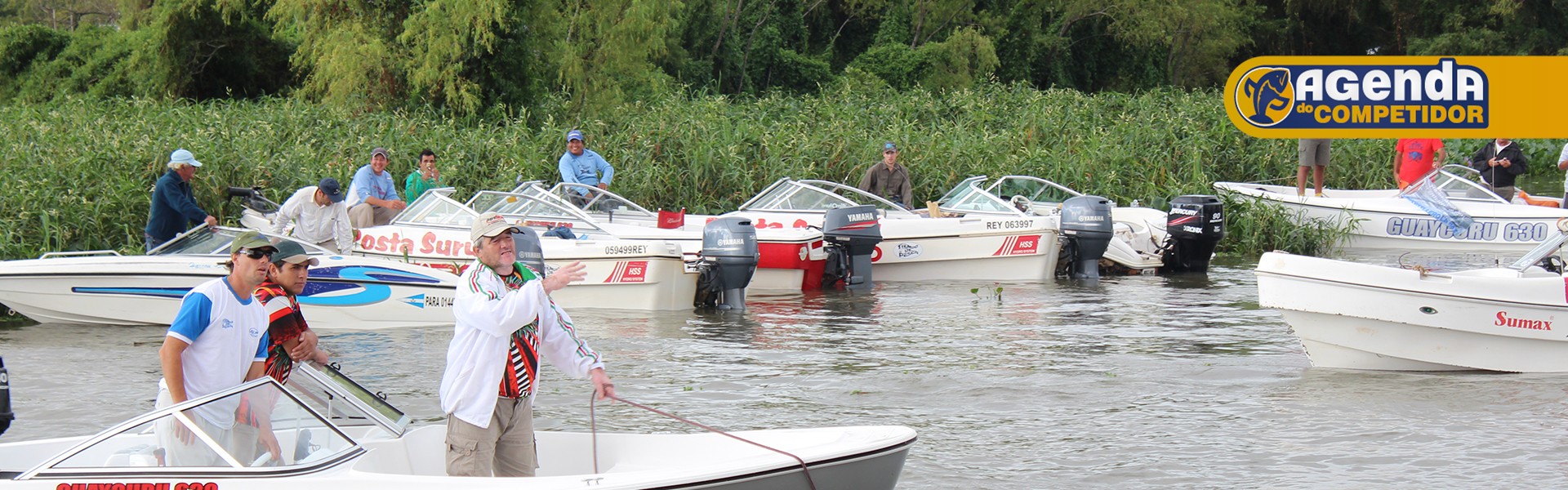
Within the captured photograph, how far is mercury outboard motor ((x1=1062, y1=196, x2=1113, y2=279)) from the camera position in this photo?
15641mm

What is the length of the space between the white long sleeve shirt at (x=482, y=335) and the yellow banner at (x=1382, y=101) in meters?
16.2

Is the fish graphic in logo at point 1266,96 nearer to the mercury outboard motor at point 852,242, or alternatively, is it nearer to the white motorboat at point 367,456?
the mercury outboard motor at point 852,242

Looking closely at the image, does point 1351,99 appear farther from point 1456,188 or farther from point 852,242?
point 852,242

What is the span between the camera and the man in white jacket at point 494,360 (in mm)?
4949

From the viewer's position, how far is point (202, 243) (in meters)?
11.6

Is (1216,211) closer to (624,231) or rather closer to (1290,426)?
(624,231)

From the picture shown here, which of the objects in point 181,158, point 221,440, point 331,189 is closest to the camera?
point 221,440

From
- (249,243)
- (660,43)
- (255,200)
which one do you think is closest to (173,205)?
(255,200)

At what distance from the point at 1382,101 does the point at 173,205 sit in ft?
59.6

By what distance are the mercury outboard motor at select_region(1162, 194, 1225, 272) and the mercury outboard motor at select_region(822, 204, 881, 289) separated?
3.78 m

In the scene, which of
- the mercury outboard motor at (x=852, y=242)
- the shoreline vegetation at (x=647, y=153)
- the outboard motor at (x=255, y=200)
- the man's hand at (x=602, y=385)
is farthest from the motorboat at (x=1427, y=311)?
the shoreline vegetation at (x=647, y=153)

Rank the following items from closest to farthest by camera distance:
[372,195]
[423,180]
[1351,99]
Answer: [372,195]
[423,180]
[1351,99]

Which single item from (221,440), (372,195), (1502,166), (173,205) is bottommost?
(221,440)

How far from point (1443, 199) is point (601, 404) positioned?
1320 centimetres
